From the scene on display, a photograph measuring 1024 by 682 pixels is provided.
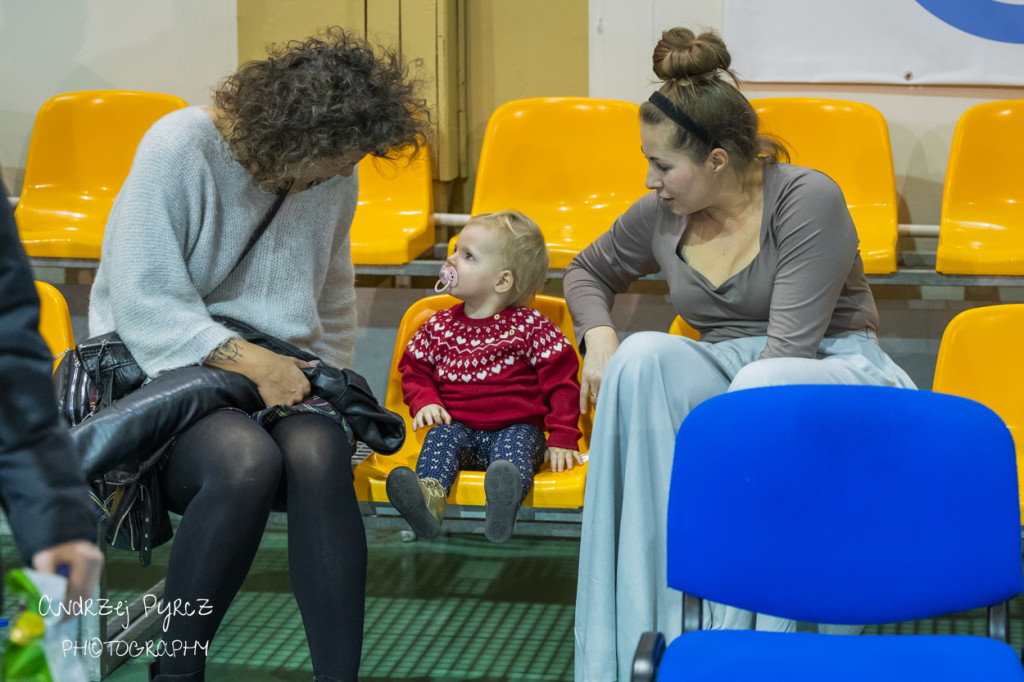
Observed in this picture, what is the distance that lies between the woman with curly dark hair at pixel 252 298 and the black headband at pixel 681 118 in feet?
1.60

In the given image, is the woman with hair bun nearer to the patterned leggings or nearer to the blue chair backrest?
the patterned leggings

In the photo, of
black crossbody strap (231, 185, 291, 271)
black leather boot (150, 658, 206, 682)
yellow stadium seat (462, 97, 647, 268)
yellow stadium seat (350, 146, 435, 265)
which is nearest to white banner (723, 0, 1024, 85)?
yellow stadium seat (462, 97, 647, 268)

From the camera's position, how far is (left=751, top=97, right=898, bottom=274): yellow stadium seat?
3.04 m

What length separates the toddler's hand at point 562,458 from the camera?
2283 mm

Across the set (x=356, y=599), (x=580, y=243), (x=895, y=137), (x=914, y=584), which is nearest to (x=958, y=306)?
(x=895, y=137)

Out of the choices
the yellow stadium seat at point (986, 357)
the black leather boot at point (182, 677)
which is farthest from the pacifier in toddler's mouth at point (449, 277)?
the yellow stadium seat at point (986, 357)

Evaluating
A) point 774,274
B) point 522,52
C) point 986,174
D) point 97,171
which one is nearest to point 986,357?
point 774,274

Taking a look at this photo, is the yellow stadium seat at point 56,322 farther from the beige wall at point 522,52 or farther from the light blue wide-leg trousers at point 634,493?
the beige wall at point 522,52

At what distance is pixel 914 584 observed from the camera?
147 centimetres

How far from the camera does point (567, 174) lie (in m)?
3.22

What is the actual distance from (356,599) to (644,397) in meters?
0.64

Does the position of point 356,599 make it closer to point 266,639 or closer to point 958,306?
point 266,639

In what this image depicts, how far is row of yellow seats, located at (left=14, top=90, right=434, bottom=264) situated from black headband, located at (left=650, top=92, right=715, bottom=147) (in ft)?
3.83

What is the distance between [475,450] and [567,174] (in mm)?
1169
